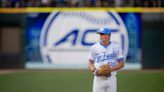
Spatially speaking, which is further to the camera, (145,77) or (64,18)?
(64,18)

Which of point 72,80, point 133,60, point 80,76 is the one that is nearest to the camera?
point 72,80

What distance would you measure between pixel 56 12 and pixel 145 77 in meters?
6.58

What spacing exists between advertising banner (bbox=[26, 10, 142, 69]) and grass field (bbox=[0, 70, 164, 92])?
3.01 meters

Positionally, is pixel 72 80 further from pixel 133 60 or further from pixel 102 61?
pixel 102 61

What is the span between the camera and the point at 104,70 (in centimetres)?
Answer: 871

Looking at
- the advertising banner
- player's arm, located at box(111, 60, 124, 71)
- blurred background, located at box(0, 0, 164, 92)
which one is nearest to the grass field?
blurred background, located at box(0, 0, 164, 92)

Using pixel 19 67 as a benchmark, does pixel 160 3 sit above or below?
above

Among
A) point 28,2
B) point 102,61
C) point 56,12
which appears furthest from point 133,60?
point 102,61

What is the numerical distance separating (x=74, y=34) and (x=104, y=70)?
1499cm

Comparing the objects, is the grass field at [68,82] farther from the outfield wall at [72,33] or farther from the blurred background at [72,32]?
the outfield wall at [72,33]

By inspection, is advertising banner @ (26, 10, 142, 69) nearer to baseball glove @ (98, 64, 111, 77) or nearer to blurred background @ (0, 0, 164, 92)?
blurred background @ (0, 0, 164, 92)

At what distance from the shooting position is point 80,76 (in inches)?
765

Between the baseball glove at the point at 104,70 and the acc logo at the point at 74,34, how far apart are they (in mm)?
14480

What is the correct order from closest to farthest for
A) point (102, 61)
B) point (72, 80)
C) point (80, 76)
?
point (102, 61) → point (72, 80) → point (80, 76)
